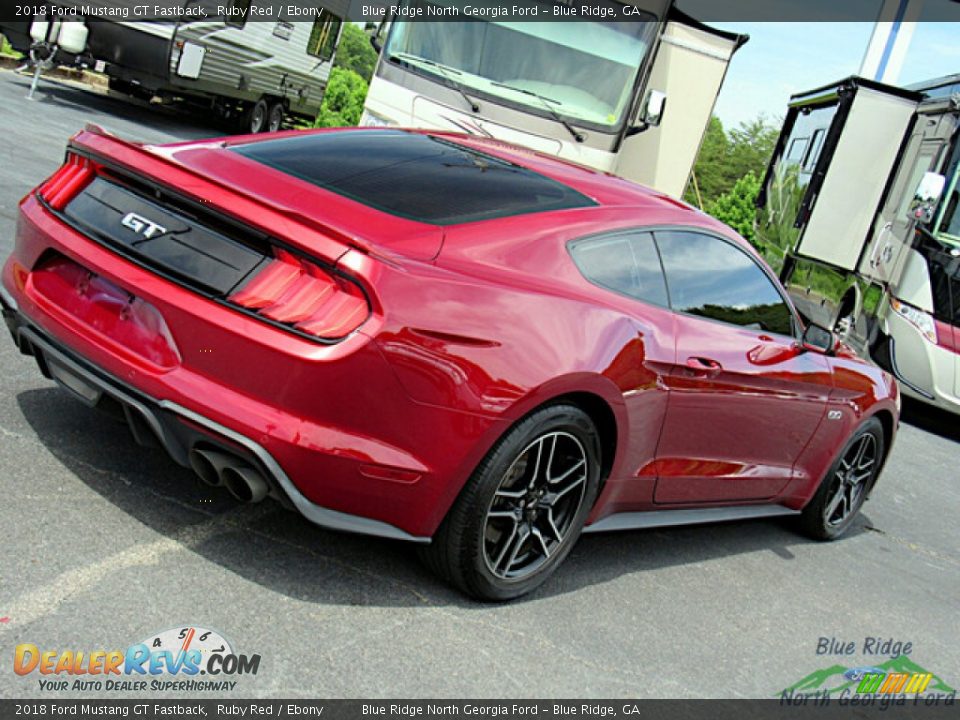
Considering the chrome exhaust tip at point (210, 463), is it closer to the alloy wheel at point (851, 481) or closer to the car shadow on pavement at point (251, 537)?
the car shadow on pavement at point (251, 537)

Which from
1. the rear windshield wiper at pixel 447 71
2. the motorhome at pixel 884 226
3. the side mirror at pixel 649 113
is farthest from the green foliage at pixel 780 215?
the rear windshield wiper at pixel 447 71

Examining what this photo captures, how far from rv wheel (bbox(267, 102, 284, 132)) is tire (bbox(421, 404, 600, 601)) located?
18.7 m

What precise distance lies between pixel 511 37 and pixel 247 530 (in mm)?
8195

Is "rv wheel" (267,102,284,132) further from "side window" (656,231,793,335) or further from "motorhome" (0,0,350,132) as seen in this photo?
"side window" (656,231,793,335)

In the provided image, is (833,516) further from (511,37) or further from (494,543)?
(511,37)

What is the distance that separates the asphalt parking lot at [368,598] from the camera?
3336 millimetres

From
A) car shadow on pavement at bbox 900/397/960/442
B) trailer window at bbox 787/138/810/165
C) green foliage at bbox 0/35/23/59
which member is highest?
trailer window at bbox 787/138/810/165

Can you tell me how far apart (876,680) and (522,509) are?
1610mm

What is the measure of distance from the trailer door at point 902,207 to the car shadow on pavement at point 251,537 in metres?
7.40

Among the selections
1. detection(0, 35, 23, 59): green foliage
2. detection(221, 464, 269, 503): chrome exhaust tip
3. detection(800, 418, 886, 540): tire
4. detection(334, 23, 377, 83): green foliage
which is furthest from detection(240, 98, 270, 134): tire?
detection(334, 23, 377, 83): green foliage

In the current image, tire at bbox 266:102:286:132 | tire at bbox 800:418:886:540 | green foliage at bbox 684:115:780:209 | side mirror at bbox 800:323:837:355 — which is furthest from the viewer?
green foliage at bbox 684:115:780:209

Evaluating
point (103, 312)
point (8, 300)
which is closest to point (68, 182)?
point (8, 300)

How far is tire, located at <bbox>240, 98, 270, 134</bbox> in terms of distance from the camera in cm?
2109

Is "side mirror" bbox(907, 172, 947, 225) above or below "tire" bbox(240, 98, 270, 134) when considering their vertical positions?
above
